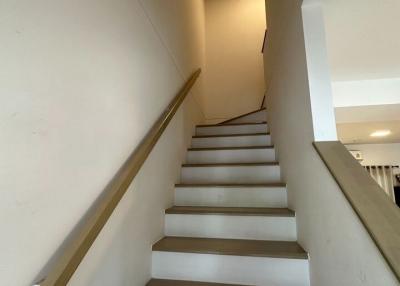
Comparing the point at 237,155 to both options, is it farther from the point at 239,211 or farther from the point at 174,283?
the point at 174,283

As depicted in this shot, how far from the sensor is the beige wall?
4734 mm

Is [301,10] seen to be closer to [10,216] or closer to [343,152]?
[343,152]

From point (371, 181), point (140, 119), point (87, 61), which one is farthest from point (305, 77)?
point (87, 61)

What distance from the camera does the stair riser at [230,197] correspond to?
6.68 feet

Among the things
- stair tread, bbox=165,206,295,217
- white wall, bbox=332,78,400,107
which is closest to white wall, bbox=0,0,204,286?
stair tread, bbox=165,206,295,217

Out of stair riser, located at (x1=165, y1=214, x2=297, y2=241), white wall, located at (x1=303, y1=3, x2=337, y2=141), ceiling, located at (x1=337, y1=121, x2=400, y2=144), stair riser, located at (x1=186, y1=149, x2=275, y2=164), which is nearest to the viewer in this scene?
white wall, located at (x1=303, y1=3, x2=337, y2=141)

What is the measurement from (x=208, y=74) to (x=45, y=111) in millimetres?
4404

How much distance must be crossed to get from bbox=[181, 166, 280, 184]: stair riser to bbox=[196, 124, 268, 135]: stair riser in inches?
40.3

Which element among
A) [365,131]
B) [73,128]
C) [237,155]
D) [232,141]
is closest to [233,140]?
[232,141]

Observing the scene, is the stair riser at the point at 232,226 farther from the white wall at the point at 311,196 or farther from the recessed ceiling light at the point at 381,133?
the recessed ceiling light at the point at 381,133

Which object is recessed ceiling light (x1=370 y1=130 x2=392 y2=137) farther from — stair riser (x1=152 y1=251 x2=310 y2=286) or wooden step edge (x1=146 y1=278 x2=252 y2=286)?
wooden step edge (x1=146 y1=278 x2=252 y2=286)

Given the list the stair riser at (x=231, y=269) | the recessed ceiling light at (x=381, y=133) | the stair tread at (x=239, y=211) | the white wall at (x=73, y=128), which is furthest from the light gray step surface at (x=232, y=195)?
the recessed ceiling light at (x=381, y=133)

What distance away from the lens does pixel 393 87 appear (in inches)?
92.3

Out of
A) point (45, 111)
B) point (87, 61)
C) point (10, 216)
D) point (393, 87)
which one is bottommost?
point (10, 216)
